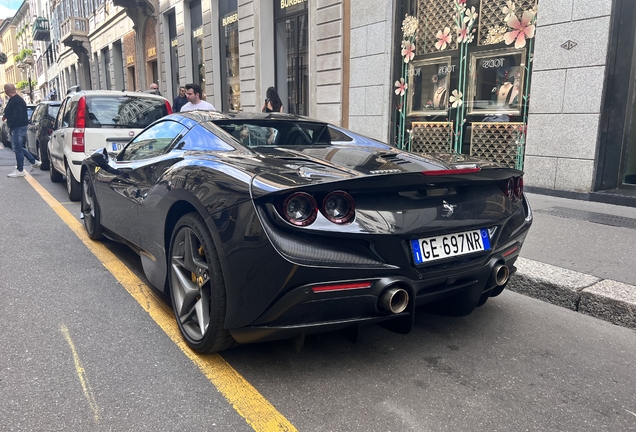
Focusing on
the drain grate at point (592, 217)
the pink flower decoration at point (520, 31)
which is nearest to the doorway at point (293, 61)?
the pink flower decoration at point (520, 31)

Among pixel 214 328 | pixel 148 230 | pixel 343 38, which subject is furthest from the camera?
pixel 343 38

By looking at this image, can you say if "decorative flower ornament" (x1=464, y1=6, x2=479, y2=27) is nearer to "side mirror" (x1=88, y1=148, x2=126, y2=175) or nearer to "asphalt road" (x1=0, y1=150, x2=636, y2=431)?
"asphalt road" (x1=0, y1=150, x2=636, y2=431)

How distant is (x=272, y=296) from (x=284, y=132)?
1.57 meters

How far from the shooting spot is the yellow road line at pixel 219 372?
2.23 meters

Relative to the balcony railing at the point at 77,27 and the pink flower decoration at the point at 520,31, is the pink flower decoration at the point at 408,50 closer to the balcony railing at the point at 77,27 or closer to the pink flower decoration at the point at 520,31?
the pink flower decoration at the point at 520,31

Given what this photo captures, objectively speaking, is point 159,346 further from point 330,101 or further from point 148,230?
point 330,101

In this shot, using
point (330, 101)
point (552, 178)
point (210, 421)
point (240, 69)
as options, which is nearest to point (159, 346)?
point (210, 421)

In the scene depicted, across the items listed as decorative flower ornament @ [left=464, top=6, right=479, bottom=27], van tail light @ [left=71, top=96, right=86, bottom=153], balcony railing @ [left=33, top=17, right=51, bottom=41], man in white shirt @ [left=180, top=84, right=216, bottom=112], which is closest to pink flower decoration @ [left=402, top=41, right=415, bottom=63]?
decorative flower ornament @ [left=464, top=6, right=479, bottom=27]

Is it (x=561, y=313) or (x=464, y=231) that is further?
(x=561, y=313)

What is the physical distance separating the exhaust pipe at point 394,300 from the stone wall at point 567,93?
5.56 meters

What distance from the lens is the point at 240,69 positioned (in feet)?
48.7

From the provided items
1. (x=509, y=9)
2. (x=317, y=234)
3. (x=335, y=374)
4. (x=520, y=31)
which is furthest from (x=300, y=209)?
(x=509, y=9)

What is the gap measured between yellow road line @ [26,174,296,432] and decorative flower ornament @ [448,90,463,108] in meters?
6.37

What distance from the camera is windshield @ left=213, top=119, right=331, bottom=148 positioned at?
3.29 meters
